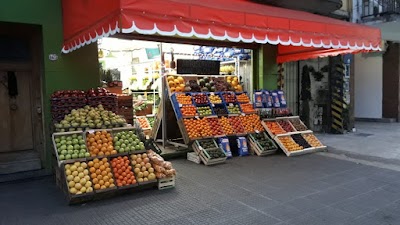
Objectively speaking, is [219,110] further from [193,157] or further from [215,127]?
[193,157]

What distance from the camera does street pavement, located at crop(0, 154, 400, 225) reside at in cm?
412

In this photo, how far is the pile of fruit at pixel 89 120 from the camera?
18.3 feet

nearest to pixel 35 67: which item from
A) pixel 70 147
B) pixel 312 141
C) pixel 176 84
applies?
pixel 70 147

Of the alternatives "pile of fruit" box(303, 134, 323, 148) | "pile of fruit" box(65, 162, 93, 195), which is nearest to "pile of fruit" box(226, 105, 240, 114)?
"pile of fruit" box(303, 134, 323, 148)

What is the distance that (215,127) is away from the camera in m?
7.79

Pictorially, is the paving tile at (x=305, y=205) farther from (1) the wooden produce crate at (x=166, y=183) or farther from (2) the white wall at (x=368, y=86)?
(2) the white wall at (x=368, y=86)

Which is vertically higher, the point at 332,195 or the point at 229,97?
the point at 229,97

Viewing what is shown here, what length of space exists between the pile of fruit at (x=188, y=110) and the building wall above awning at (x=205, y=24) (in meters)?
2.71

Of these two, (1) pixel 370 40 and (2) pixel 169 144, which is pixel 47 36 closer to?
(2) pixel 169 144

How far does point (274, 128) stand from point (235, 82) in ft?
5.84

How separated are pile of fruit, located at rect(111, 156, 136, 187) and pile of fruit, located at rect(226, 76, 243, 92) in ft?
Answer: 15.1

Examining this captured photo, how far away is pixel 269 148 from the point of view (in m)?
7.86

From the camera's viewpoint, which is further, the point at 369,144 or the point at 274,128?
the point at 369,144

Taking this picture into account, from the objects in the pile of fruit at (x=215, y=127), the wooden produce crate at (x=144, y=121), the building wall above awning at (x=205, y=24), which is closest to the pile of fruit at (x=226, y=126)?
the pile of fruit at (x=215, y=127)
